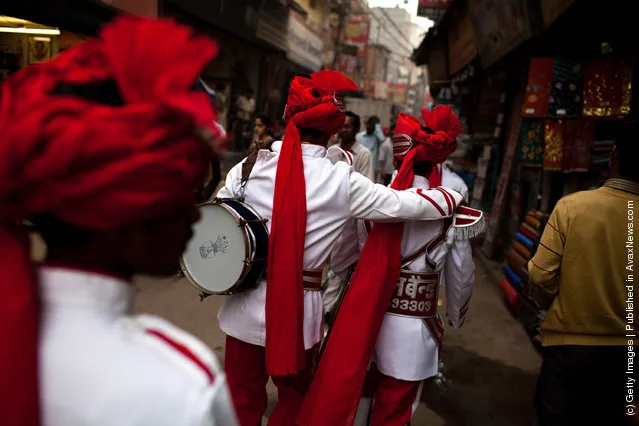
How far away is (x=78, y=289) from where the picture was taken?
86cm

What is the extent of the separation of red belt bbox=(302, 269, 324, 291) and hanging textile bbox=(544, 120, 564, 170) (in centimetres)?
429

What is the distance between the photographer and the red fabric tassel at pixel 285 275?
7.87 feet

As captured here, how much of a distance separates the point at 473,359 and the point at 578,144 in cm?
275

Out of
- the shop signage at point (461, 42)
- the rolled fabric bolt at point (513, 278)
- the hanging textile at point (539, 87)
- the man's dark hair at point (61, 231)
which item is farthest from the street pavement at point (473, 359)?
the shop signage at point (461, 42)

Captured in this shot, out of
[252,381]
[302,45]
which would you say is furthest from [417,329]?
A: [302,45]

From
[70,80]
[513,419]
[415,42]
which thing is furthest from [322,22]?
[415,42]

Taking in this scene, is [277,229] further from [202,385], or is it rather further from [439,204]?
[202,385]

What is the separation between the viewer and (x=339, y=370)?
101 inches

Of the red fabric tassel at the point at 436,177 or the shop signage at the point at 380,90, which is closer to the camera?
the red fabric tassel at the point at 436,177

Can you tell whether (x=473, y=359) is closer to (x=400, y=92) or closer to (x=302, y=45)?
(x=302, y=45)

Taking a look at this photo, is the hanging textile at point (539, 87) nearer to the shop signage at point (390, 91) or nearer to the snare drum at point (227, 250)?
the snare drum at point (227, 250)

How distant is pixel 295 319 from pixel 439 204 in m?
0.90

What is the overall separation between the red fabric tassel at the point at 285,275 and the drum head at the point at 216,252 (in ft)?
0.50

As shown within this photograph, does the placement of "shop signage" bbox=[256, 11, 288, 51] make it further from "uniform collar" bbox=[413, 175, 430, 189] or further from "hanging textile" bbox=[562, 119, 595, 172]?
"uniform collar" bbox=[413, 175, 430, 189]
